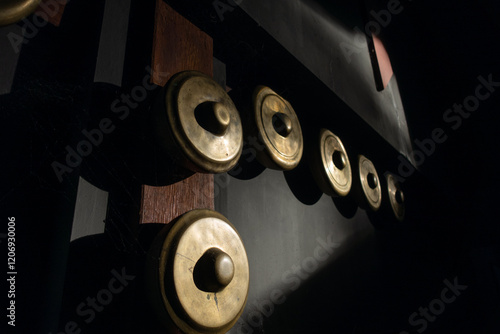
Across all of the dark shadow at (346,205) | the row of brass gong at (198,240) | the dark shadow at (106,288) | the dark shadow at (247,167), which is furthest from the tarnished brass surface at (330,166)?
the dark shadow at (106,288)

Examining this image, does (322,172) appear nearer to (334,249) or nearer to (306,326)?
(334,249)

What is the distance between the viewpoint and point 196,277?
570 millimetres

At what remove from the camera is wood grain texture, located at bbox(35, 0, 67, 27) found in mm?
605

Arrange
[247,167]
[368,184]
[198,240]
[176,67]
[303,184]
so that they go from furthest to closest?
[368,184] → [303,184] → [247,167] → [176,67] → [198,240]

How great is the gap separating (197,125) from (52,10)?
15.0 inches

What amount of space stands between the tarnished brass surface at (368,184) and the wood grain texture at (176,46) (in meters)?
1.07

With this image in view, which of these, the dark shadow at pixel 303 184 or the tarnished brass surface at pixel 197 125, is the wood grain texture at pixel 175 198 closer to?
the tarnished brass surface at pixel 197 125

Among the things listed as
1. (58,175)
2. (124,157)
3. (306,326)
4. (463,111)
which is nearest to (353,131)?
(306,326)

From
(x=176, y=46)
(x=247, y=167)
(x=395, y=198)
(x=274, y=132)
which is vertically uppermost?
(x=176, y=46)

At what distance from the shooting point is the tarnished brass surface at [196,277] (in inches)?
20.5

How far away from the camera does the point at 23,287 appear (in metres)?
0.47

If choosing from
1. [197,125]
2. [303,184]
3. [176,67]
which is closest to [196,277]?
[197,125]

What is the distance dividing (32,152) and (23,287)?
0.23 m

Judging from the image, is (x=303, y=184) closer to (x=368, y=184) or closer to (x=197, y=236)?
(x=368, y=184)
